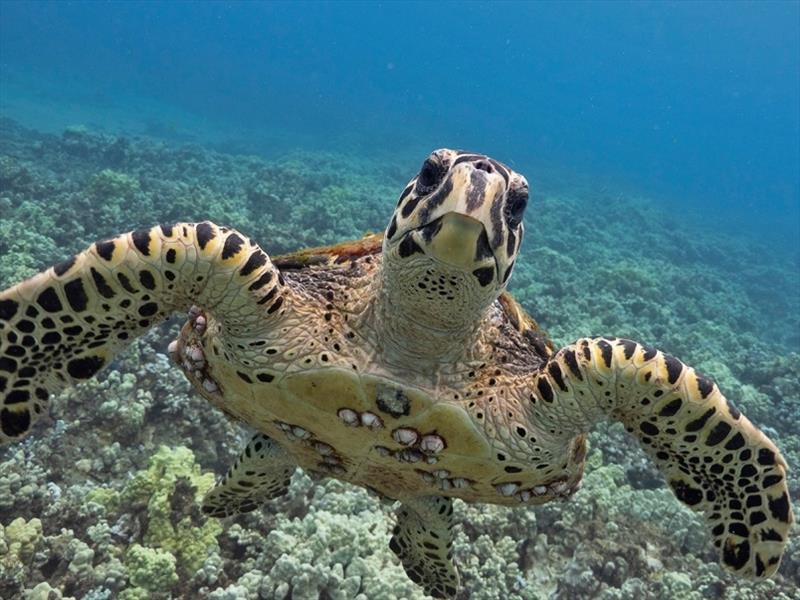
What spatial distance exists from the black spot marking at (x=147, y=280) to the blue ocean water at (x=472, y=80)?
27.3 metres

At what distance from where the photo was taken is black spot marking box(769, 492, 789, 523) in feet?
8.43

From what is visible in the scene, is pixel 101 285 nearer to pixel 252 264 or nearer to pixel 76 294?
pixel 76 294

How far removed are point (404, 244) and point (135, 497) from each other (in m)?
3.28

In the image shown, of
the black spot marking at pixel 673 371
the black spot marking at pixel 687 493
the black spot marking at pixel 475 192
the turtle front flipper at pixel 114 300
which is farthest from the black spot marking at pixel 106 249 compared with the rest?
the black spot marking at pixel 687 493

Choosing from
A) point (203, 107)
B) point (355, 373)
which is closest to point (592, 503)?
point (355, 373)

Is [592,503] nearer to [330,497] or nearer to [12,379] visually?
[330,497]

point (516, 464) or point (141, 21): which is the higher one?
point (141, 21)

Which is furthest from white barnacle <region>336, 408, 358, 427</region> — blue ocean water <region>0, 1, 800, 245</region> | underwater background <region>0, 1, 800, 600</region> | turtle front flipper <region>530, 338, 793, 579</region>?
blue ocean water <region>0, 1, 800, 245</region>

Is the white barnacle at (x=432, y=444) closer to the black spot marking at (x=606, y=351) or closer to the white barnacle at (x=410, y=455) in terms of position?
the white barnacle at (x=410, y=455)

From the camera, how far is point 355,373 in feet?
8.04

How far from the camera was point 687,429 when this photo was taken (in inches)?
95.6

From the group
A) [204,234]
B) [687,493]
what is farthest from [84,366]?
[687,493]

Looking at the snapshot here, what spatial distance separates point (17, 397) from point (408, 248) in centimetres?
179

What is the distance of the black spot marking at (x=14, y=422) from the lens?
2.44 m
